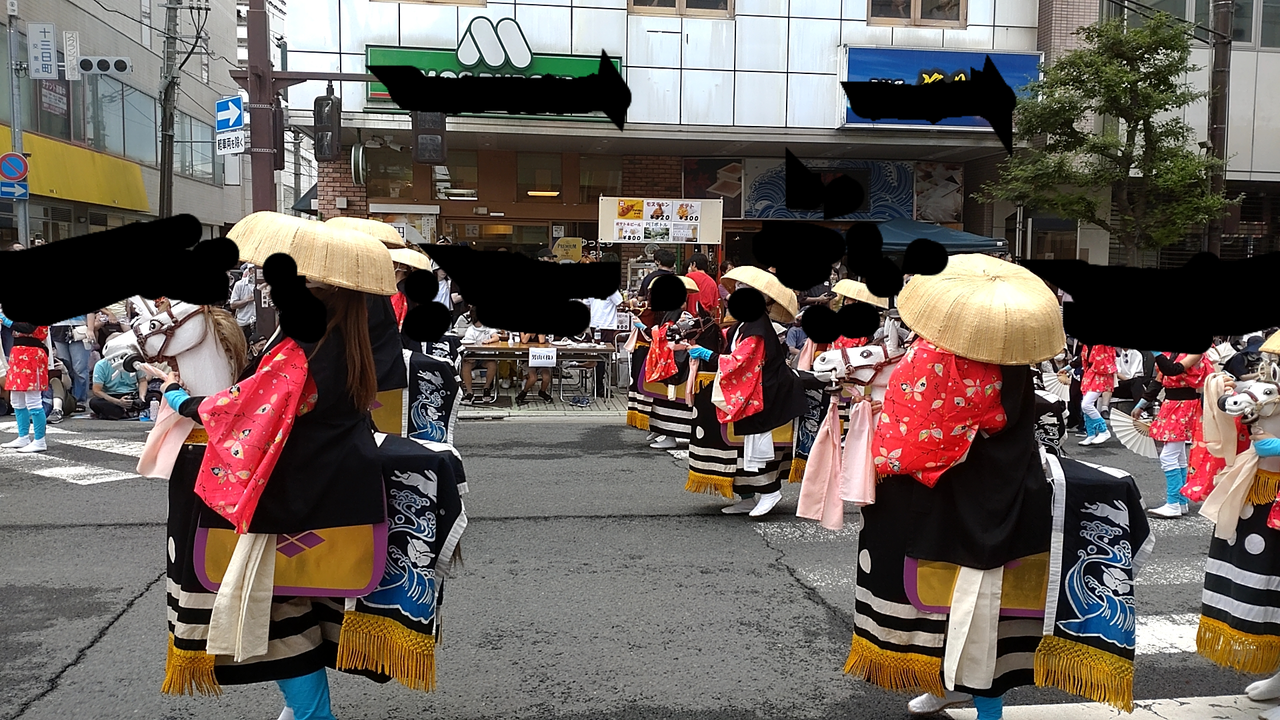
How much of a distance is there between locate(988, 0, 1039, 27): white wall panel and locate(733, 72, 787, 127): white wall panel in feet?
11.8

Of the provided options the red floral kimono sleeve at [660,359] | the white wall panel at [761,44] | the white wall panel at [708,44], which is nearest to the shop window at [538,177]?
the white wall panel at [708,44]

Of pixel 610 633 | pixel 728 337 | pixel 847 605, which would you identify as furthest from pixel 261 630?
pixel 728 337

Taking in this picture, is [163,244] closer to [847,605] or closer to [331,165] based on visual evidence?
[847,605]

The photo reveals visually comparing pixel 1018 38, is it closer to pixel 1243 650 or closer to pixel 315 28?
pixel 315 28

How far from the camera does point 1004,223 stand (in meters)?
17.5

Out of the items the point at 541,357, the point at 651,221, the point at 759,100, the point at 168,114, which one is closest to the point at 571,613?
the point at 541,357

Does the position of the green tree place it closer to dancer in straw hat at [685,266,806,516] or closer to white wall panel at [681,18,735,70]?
dancer in straw hat at [685,266,806,516]

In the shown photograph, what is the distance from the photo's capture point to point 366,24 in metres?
14.4

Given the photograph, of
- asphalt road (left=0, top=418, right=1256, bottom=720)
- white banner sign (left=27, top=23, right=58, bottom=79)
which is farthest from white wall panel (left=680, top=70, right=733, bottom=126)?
white banner sign (left=27, top=23, right=58, bottom=79)

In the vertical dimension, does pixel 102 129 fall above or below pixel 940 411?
above

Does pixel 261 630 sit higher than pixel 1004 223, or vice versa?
pixel 1004 223

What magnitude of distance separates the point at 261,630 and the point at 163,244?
1574 mm

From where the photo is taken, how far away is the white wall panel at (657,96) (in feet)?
50.7

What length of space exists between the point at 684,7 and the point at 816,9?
2770mm
